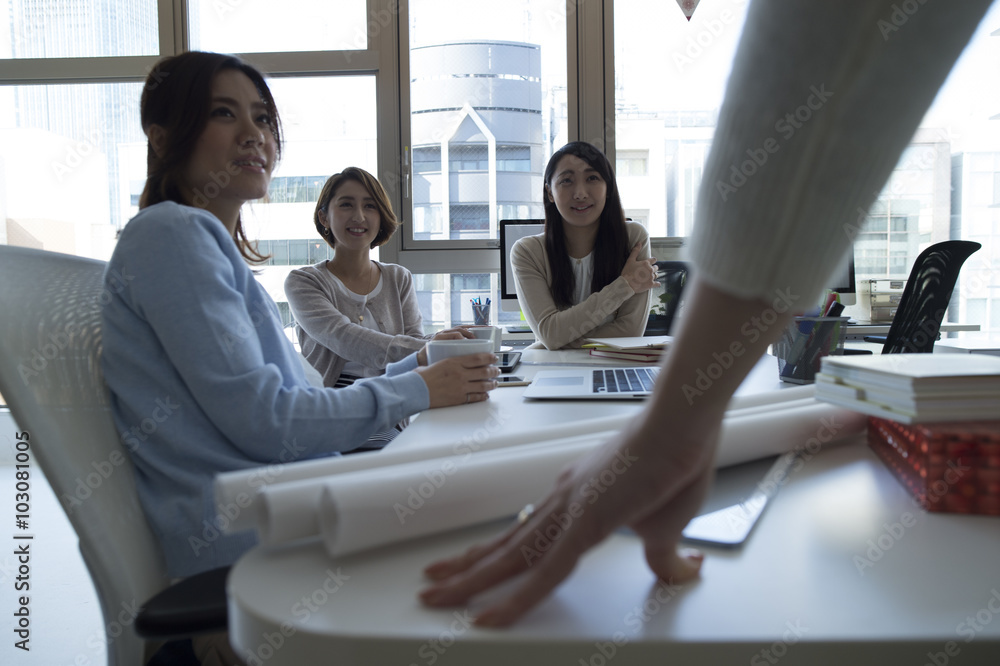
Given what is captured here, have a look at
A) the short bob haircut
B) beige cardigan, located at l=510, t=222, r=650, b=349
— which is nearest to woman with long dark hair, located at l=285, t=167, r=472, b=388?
the short bob haircut

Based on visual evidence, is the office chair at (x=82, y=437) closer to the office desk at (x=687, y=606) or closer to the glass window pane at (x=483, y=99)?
the office desk at (x=687, y=606)

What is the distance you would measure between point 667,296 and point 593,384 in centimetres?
199

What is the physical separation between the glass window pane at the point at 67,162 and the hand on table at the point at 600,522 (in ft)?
14.1

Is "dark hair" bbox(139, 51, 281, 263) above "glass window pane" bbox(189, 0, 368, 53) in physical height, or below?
below

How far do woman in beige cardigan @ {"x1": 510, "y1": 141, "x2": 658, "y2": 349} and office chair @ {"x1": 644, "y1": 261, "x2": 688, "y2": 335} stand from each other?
267mm

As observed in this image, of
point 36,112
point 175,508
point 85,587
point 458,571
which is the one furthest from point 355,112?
point 458,571

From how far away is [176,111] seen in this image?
1.16 m

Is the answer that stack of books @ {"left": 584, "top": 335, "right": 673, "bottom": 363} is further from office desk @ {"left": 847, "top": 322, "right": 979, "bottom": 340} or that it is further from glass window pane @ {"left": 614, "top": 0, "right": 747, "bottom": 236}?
glass window pane @ {"left": 614, "top": 0, "right": 747, "bottom": 236}

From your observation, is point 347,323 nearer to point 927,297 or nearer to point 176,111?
point 176,111

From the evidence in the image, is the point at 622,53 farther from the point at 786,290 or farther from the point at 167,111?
the point at 786,290

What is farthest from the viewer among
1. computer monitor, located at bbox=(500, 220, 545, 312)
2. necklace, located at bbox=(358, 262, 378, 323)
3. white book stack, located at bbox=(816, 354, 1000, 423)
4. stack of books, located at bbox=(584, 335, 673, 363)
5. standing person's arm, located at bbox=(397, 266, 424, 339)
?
computer monitor, located at bbox=(500, 220, 545, 312)

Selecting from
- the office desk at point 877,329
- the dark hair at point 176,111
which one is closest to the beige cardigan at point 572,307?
the office desk at point 877,329

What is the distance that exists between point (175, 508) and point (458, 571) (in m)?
0.56

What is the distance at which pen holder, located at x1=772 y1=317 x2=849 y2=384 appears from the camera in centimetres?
109
